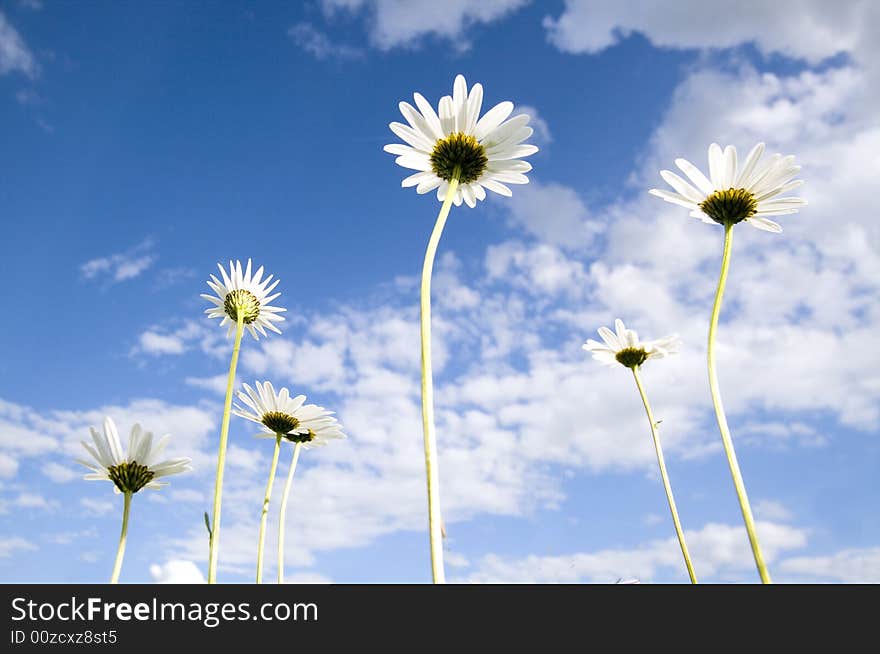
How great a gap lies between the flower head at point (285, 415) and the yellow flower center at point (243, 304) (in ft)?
1.02

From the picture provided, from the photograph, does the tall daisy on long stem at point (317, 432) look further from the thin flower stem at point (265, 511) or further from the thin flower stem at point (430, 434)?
the thin flower stem at point (430, 434)

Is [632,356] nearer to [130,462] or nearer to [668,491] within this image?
[668,491]

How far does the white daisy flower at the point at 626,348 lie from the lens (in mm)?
3588

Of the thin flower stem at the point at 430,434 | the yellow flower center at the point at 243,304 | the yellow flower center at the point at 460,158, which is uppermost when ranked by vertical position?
the yellow flower center at the point at 243,304

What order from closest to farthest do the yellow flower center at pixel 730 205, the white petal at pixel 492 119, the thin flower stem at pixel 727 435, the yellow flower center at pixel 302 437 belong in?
1. the thin flower stem at pixel 727 435
2. the white petal at pixel 492 119
3. the yellow flower center at pixel 730 205
4. the yellow flower center at pixel 302 437

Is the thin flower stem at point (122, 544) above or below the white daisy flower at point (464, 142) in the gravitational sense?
below

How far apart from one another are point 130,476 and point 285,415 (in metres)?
1.00

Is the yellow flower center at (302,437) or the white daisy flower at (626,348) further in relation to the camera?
the white daisy flower at (626,348)

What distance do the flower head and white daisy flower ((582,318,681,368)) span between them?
1.52 metres

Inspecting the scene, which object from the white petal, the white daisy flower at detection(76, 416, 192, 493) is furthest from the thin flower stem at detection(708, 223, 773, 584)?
the white daisy flower at detection(76, 416, 192, 493)

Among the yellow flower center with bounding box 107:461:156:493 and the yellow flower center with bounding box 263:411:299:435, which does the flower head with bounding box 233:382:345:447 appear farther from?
the yellow flower center with bounding box 107:461:156:493

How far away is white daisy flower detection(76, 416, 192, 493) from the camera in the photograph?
79.8 inches

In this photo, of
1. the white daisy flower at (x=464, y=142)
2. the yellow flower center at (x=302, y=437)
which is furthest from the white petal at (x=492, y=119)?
the yellow flower center at (x=302, y=437)
